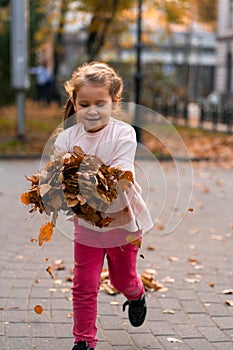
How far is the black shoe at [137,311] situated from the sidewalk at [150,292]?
11 centimetres

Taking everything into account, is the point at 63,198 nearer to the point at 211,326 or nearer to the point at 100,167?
the point at 100,167

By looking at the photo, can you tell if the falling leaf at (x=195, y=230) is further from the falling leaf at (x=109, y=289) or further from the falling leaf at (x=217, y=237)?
the falling leaf at (x=109, y=289)

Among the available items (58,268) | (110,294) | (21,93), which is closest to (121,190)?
(110,294)

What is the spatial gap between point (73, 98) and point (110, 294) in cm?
195

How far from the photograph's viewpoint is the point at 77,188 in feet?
12.5

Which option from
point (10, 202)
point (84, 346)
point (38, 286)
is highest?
point (84, 346)

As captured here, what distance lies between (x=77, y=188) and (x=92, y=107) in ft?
1.75

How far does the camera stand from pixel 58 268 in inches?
252

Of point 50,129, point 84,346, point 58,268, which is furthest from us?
point 50,129

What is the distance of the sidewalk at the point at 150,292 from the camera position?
4598 millimetres

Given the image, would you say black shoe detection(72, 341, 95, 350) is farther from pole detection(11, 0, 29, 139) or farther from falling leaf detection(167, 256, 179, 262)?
pole detection(11, 0, 29, 139)

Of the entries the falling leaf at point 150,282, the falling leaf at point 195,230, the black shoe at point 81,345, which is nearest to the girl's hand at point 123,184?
the black shoe at point 81,345

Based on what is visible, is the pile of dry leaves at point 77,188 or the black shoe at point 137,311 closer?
the pile of dry leaves at point 77,188

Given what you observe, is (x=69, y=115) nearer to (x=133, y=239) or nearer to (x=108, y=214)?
(x=108, y=214)
